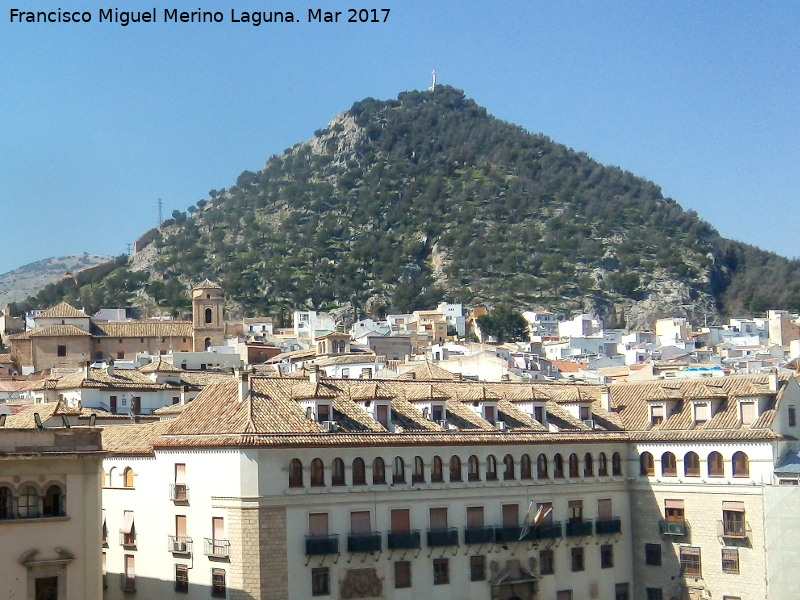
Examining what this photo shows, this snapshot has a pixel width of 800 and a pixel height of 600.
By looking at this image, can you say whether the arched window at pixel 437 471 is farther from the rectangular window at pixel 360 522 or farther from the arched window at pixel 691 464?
the arched window at pixel 691 464

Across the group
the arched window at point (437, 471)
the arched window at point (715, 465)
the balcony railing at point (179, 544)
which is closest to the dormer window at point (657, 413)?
the arched window at point (715, 465)

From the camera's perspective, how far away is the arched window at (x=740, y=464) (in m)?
49.2

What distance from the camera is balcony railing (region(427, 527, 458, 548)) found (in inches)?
1813

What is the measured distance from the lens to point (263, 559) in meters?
41.8

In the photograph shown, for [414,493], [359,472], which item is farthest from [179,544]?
[414,493]

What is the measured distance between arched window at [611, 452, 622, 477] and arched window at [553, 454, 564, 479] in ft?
9.04

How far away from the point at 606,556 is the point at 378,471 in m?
11.7

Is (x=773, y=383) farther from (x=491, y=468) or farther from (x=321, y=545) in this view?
(x=321, y=545)

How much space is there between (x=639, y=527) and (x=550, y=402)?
6.01 m

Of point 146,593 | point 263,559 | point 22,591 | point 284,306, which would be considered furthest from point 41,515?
point 284,306

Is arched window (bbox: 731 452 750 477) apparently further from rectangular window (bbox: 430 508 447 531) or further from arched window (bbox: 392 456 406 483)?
arched window (bbox: 392 456 406 483)

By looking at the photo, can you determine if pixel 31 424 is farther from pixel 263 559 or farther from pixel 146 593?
pixel 263 559

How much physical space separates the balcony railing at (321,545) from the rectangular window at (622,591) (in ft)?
45.1

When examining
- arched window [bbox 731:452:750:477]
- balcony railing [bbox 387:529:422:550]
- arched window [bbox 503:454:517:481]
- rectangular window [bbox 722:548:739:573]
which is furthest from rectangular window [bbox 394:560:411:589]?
arched window [bbox 731:452:750:477]
